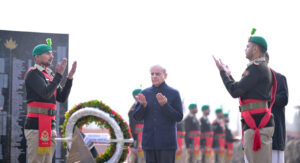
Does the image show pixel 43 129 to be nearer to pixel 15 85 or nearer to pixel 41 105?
pixel 41 105

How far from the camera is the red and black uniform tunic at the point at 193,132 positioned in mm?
14992

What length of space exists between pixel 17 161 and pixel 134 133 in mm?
3764

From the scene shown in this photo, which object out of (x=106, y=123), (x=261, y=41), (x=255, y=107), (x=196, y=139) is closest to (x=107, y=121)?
(x=106, y=123)

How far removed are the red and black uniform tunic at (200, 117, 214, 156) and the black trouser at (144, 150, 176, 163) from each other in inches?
383

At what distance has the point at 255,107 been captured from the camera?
5.47 meters

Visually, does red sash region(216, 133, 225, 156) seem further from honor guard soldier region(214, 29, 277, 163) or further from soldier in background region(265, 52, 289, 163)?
honor guard soldier region(214, 29, 277, 163)

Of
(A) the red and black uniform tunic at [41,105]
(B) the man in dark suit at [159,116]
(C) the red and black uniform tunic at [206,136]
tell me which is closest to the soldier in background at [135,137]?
(C) the red and black uniform tunic at [206,136]

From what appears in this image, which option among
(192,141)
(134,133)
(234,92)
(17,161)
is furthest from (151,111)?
(192,141)

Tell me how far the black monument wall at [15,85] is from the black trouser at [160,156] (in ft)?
12.1

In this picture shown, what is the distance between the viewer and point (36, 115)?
5.89 meters

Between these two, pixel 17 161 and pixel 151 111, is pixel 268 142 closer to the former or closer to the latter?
pixel 151 111

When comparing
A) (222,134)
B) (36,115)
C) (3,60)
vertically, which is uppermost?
(3,60)

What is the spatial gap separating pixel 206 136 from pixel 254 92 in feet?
34.3

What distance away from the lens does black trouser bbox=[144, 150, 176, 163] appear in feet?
20.1
